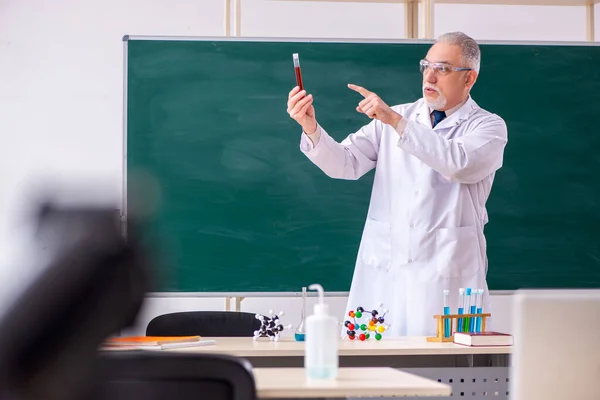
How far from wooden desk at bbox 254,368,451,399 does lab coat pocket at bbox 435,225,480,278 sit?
160 centimetres

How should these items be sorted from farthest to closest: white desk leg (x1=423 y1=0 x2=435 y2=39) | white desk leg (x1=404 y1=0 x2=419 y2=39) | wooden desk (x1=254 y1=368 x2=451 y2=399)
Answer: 1. white desk leg (x1=404 y1=0 x2=419 y2=39)
2. white desk leg (x1=423 y1=0 x2=435 y2=39)
3. wooden desk (x1=254 y1=368 x2=451 y2=399)

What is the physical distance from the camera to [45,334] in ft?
2.79

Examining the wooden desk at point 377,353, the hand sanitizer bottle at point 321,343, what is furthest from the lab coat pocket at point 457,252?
the hand sanitizer bottle at point 321,343

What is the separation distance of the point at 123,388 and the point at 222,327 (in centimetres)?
182

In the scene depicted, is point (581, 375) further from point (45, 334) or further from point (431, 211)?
point (431, 211)

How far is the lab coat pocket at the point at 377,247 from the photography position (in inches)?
131

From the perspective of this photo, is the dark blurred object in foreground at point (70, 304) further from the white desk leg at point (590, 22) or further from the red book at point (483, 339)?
the white desk leg at point (590, 22)

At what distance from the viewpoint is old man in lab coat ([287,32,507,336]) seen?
314 centimetres

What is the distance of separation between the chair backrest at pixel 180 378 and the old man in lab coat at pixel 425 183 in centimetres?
198

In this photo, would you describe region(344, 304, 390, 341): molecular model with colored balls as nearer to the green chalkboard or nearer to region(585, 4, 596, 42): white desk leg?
the green chalkboard

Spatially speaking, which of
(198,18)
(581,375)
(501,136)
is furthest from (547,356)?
(198,18)

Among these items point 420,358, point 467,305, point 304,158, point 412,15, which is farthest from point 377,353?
point 412,15

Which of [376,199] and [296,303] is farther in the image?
[296,303]

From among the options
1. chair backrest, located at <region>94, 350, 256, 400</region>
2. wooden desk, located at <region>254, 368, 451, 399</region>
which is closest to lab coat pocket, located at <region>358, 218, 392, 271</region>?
wooden desk, located at <region>254, 368, 451, 399</region>
